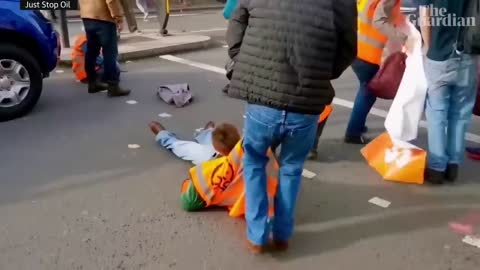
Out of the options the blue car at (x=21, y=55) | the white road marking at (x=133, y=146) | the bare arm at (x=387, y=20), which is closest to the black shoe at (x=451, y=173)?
the bare arm at (x=387, y=20)

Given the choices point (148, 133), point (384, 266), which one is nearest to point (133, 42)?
point (148, 133)

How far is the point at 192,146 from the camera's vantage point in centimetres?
479

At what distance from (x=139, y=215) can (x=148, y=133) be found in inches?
66.1

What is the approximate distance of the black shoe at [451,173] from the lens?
4500 mm

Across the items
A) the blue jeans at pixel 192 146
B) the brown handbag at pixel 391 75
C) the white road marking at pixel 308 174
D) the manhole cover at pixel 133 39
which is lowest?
the white road marking at pixel 308 174

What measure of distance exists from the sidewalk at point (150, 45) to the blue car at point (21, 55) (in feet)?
6.85

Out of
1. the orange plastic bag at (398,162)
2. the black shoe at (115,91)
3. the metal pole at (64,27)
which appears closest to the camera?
the orange plastic bag at (398,162)

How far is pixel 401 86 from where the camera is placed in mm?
4578

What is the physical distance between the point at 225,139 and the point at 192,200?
0.47 m

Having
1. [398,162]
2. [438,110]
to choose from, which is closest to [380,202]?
[398,162]

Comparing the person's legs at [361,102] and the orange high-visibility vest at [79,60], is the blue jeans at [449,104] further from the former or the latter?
the orange high-visibility vest at [79,60]

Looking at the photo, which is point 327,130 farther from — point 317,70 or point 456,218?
point 317,70

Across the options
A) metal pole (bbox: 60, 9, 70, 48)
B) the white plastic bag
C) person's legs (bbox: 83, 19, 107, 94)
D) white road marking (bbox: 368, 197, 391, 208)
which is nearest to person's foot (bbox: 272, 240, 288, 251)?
white road marking (bbox: 368, 197, 391, 208)

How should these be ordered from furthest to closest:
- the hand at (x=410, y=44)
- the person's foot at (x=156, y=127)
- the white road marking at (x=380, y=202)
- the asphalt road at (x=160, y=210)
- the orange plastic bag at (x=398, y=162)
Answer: the person's foot at (x=156, y=127), the hand at (x=410, y=44), the orange plastic bag at (x=398, y=162), the white road marking at (x=380, y=202), the asphalt road at (x=160, y=210)
